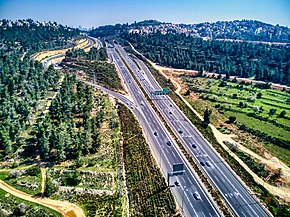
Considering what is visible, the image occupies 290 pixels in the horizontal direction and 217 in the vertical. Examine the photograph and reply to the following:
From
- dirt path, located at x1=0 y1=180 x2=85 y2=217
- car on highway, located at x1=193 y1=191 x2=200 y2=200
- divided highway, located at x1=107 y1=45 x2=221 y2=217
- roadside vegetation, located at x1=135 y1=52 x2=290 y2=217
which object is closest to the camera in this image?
dirt path, located at x1=0 y1=180 x2=85 y2=217

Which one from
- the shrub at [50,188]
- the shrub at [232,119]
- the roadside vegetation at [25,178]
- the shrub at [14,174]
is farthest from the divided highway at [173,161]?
the shrub at [14,174]

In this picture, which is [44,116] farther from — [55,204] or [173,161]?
[173,161]

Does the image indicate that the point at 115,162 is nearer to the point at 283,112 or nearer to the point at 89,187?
the point at 89,187

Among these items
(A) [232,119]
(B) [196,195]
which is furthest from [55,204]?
(A) [232,119]

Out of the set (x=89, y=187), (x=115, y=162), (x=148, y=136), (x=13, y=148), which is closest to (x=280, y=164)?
(x=148, y=136)

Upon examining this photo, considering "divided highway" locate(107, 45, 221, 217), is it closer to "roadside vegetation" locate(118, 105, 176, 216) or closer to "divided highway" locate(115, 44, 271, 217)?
"roadside vegetation" locate(118, 105, 176, 216)

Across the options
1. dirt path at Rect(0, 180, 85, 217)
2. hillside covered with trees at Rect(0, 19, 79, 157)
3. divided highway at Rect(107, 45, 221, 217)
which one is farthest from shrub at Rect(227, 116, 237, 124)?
hillside covered with trees at Rect(0, 19, 79, 157)

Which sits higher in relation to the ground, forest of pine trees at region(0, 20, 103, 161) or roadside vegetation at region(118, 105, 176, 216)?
forest of pine trees at region(0, 20, 103, 161)
